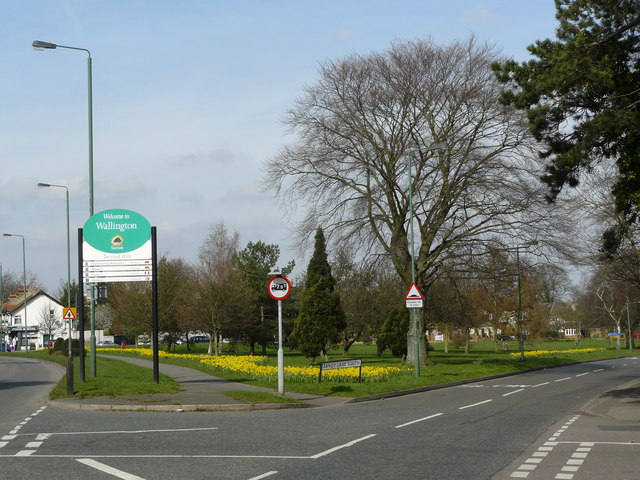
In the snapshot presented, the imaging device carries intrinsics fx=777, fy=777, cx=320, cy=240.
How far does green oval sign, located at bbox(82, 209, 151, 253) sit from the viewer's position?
25.5m

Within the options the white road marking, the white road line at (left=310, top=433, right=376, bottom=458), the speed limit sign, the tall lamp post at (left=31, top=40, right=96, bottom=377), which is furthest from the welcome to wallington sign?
the white road marking

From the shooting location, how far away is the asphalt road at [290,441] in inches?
381

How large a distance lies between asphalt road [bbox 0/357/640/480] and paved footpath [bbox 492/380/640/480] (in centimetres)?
8

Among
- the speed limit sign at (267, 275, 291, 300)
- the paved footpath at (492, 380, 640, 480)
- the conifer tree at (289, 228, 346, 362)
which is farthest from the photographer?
the conifer tree at (289, 228, 346, 362)

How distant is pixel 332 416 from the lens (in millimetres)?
16969

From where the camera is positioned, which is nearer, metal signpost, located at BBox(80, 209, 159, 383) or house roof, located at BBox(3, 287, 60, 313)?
metal signpost, located at BBox(80, 209, 159, 383)

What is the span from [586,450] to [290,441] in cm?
457

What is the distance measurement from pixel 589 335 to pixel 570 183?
151865 millimetres

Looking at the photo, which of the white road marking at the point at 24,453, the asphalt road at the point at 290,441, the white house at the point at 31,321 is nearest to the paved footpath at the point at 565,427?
the asphalt road at the point at 290,441

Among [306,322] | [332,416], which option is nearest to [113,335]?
[306,322]

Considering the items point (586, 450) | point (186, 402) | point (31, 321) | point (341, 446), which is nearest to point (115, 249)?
point (186, 402)

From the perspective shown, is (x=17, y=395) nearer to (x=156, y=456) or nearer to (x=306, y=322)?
(x=156, y=456)

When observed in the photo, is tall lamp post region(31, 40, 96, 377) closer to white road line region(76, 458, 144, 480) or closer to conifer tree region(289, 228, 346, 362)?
white road line region(76, 458, 144, 480)

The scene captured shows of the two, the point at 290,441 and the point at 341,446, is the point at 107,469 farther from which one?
the point at 341,446
